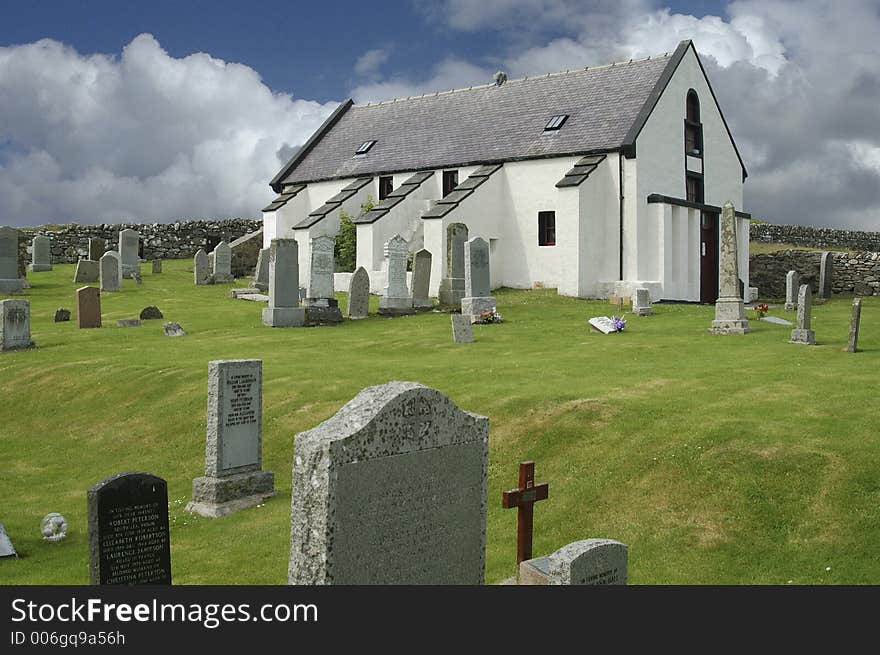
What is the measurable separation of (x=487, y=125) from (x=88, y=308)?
66.0ft

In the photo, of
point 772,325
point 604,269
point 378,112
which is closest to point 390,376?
point 772,325

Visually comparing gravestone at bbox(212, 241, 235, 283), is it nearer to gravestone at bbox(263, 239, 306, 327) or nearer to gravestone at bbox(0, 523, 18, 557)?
gravestone at bbox(263, 239, 306, 327)

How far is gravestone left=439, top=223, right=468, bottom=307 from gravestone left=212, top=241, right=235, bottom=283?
1449 cm

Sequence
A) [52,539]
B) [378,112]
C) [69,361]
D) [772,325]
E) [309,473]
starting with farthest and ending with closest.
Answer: [378,112]
[772,325]
[69,361]
[52,539]
[309,473]

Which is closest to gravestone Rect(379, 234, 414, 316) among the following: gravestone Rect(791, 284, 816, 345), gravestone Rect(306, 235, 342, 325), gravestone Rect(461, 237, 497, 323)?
gravestone Rect(306, 235, 342, 325)

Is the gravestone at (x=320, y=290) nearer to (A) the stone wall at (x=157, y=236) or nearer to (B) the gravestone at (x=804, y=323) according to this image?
(B) the gravestone at (x=804, y=323)

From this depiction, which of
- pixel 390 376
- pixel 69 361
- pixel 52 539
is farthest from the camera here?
pixel 69 361

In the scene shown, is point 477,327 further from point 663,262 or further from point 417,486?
point 417,486

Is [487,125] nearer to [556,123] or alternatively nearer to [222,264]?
[556,123]

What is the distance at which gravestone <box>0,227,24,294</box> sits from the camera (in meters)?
31.5

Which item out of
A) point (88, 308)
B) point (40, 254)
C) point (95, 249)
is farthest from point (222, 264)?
point (88, 308)

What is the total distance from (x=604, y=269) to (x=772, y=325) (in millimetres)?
10914

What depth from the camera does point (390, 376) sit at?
15.8m

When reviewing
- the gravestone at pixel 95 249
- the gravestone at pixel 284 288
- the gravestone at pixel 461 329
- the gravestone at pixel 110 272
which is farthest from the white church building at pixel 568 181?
the gravestone at pixel 461 329
